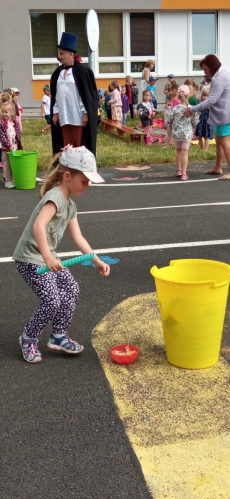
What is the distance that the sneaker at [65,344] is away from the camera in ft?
12.2

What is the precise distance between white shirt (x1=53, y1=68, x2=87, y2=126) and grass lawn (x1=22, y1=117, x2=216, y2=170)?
2.27 meters

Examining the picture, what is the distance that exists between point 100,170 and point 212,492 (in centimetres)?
871

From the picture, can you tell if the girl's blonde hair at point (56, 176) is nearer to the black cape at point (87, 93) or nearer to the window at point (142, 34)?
the black cape at point (87, 93)

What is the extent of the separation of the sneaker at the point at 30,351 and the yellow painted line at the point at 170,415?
1.22 ft

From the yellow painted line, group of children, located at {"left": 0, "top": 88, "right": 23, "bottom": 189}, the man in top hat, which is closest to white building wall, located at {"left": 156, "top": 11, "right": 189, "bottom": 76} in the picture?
group of children, located at {"left": 0, "top": 88, "right": 23, "bottom": 189}

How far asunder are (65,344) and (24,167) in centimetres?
570

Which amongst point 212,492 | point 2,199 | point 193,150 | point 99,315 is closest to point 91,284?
point 99,315

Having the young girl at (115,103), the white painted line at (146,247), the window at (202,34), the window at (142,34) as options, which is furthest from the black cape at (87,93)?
the window at (202,34)

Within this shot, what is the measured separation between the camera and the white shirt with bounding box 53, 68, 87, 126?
8.54 m

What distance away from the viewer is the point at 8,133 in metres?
9.44

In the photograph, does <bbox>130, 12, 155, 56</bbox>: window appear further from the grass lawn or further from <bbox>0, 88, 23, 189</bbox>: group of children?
<bbox>0, 88, 23, 189</bbox>: group of children

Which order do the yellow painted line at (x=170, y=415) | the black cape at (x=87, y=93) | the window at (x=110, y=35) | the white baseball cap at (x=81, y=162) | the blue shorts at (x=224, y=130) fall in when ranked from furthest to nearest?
1. the window at (x=110, y=35)
2. the blue shorts at (x=224, y=130)
3. the black cape at (x=87, y=93)
4. the white baseball cap at (x=81, y=162)
5. the yellow painted line at (x=170, y=415)

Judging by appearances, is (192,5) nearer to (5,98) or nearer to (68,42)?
(5,98)

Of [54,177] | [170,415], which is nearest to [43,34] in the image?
[54,177]
